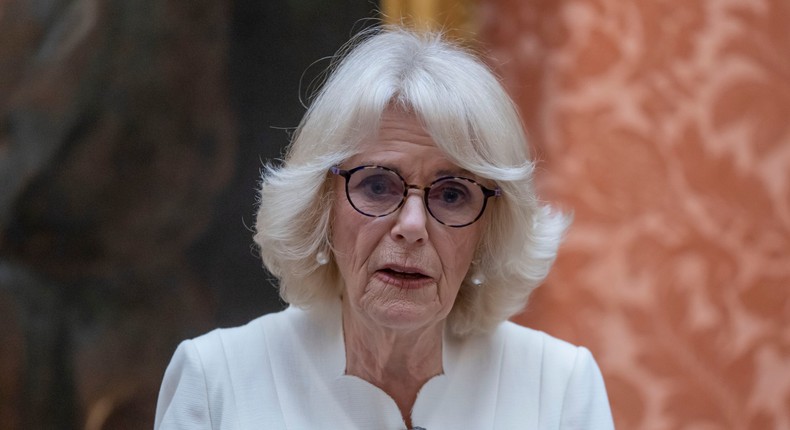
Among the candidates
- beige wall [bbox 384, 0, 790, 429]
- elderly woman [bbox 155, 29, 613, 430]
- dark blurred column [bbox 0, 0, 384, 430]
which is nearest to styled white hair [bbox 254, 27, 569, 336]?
elderly woman [bbox 155, 29, 613, 430]

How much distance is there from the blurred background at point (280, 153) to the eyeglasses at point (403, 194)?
2.47 ft

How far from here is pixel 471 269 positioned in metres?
2.06

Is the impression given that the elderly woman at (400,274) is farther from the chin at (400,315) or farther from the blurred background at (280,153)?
the blurred background at (280,153)

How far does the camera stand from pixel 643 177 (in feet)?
10.2

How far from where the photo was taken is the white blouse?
1.91m

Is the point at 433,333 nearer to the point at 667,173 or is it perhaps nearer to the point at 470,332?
the point at 470,332

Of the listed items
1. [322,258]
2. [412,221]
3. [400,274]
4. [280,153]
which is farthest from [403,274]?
[280,153]

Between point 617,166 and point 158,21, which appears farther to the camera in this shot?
point 617,166

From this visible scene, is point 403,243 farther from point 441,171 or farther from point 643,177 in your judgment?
point 643,177

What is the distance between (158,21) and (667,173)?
5.33 feet

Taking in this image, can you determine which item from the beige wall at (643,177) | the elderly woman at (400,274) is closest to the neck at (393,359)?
the elderly woman at (400,274)

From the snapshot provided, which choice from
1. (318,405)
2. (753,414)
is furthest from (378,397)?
(753,414)

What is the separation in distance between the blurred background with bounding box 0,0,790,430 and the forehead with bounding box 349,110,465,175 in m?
0.77

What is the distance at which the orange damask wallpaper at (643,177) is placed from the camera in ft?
10.2
